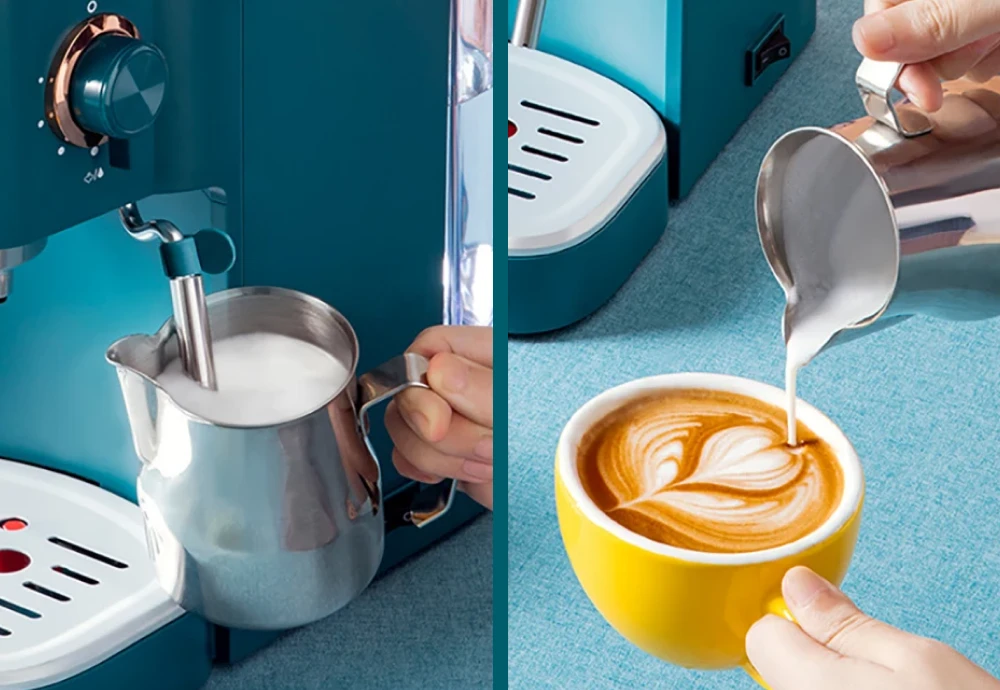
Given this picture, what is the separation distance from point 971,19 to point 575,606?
0.26 m

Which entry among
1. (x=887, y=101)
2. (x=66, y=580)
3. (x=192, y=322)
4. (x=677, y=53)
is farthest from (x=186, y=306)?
(x=677, y=53)

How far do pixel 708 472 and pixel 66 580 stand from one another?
0.20m

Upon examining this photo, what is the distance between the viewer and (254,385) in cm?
32

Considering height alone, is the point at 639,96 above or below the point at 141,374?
below

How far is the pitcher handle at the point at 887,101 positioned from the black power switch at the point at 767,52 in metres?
0.49

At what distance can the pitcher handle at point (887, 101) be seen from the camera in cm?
41

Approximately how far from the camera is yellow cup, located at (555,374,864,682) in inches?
15.7

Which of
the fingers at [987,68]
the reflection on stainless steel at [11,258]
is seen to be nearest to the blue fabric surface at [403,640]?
the reflection on stainless steel at [11,258]

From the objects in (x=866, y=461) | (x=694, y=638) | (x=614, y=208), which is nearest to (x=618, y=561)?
(x=694, y=638)

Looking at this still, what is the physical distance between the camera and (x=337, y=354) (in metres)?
0.34

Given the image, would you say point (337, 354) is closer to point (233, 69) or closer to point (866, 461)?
point (233, 69)

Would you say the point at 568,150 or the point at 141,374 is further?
the point at 568,150

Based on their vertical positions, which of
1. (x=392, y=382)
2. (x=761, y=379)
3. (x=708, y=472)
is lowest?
(x=761, y=379)

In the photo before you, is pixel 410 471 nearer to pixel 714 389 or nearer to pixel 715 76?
pixel 714 389
